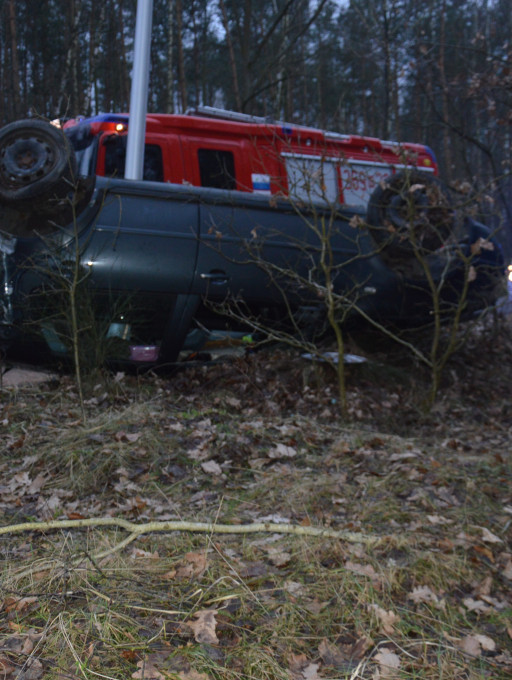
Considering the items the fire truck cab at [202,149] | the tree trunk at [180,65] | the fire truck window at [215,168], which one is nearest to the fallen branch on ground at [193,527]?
the fire truck cab at [202,149]

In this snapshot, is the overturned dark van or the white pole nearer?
the overturned dark van

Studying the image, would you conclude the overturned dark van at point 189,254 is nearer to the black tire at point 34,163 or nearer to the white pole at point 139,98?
the black tire at point 34,163

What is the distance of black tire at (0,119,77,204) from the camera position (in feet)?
17.8

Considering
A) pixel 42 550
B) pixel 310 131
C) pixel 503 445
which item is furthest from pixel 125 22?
pixel 42 550

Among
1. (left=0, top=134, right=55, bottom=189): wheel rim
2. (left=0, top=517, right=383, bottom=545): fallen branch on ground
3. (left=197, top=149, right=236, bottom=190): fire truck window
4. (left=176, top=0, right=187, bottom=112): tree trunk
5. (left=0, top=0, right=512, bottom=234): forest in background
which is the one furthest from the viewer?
(left=176, top=0, right=187, bottom=112): tree trunk

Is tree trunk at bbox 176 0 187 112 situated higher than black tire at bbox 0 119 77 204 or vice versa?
tree trunk at bbox 176 0 187 112

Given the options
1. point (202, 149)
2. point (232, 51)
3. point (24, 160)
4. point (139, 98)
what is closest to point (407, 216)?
A: point (202, 149)

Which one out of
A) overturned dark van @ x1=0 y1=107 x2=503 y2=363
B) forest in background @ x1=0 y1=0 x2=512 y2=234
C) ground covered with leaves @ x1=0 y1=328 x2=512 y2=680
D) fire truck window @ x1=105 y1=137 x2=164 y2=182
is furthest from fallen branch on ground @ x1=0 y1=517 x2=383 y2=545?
forest in background @ x1=0 y1=0 x2=512 y2=234

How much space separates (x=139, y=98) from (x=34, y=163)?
1997 millimetres

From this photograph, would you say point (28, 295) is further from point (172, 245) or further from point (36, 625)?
point (36, 625)

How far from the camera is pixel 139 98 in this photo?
7.14 m

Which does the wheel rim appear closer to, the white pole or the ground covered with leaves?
the white pole

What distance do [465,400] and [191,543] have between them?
4.40 metres

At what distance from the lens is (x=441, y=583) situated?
3051mm
